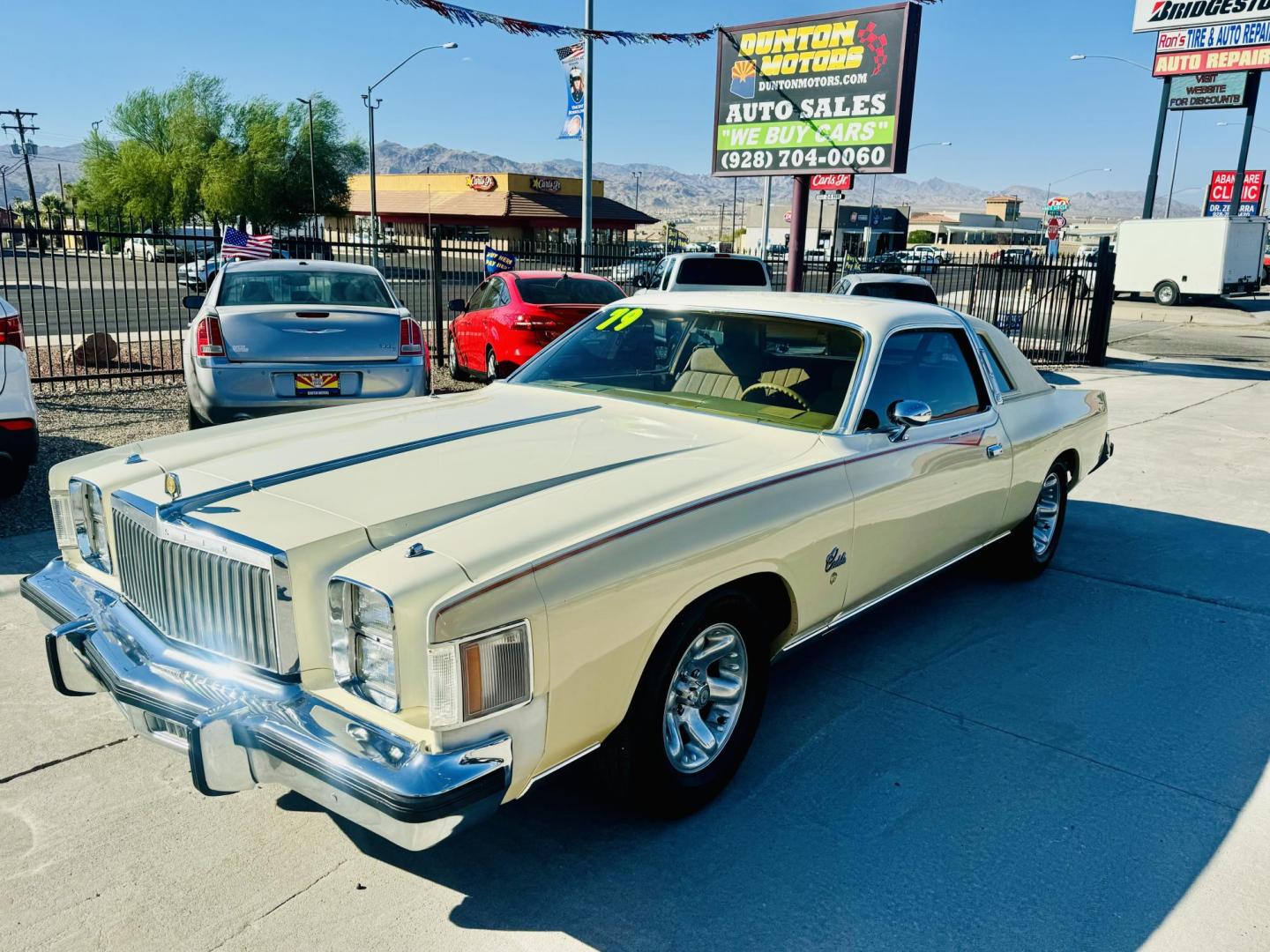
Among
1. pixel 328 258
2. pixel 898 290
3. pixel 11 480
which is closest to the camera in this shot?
pixel 11 480

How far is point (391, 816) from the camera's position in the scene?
2.37m

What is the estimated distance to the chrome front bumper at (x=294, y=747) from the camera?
93.8 inches

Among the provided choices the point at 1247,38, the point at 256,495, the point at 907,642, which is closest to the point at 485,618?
the point at 256,495

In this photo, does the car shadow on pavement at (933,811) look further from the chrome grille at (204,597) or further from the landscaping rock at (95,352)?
the landscaping rock at (95,352)

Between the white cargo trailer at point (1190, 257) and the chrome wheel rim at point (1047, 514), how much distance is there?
101ft

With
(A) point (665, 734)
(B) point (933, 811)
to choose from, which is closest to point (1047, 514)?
(B) point (933, 811)

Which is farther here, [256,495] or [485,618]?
[256,495]

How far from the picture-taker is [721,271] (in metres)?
15.4

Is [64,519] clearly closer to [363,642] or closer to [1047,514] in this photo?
[363,642]

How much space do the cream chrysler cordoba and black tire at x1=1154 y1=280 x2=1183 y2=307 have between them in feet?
111

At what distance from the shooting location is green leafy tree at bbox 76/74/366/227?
167ft

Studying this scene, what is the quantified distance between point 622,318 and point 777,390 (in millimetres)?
964

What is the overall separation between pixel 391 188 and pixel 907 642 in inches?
2792

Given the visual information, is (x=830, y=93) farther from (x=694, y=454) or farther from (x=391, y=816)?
(x=391, y=816)
